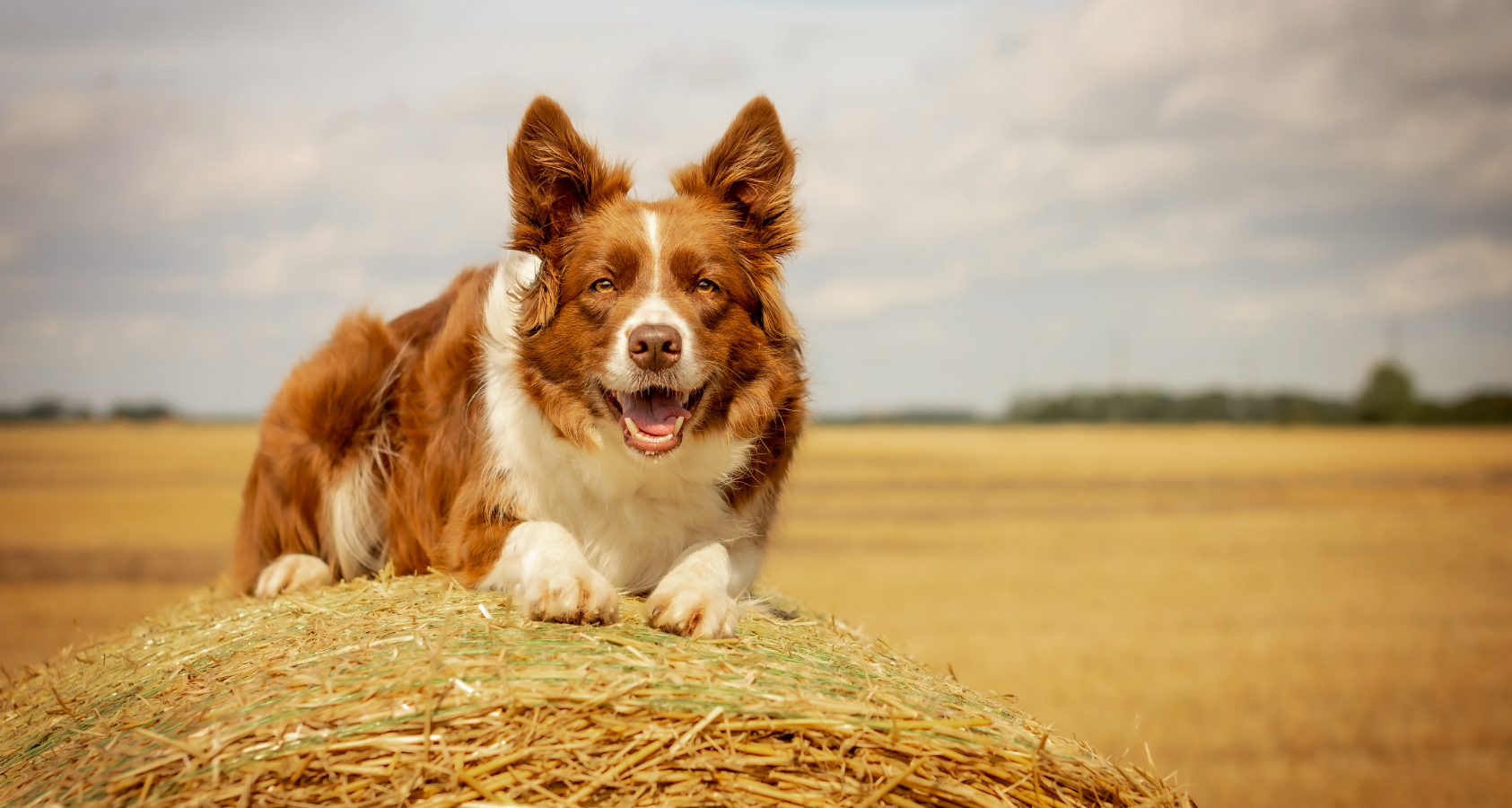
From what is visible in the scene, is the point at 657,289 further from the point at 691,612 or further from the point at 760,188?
the point at 691,612

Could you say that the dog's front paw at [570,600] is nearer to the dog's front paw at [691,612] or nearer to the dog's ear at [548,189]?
the dog's front paw at [691,612]

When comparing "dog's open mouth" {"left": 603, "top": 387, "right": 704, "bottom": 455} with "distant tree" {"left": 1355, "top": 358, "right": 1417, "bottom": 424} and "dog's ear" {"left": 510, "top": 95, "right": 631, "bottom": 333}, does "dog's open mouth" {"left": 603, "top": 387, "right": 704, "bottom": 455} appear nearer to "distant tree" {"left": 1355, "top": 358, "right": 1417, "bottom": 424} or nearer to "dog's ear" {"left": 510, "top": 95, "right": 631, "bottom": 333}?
"dog's ear" {"left": 510, "top": 95, "right": 631, "bottom": 333}

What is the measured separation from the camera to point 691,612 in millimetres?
3848

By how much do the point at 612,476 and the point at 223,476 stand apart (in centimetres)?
3710

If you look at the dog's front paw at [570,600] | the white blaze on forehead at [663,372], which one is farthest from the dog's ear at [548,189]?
the dog's front paw at [570,600]

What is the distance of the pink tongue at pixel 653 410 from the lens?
4.16 meters

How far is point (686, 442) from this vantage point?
14.1ft

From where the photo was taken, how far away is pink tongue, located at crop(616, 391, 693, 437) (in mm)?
4164

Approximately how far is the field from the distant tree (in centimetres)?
2138

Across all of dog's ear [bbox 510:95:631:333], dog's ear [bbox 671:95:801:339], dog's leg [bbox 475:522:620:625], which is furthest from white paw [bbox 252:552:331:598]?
dog's ear [bbox 671:95:801:339]

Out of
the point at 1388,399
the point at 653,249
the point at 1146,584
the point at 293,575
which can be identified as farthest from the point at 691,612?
the point at 1388,399

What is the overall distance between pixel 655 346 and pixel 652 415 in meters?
0.38

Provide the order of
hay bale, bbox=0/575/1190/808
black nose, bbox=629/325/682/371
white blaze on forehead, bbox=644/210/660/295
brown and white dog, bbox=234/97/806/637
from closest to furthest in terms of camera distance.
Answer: hay bale, bbox=0/575/1190/808 → black nose, bbox=629/325/682/371 → brown and white dog, bbox=234/97/806/637 → white blaze on forehead, bbox=644/210/660/295

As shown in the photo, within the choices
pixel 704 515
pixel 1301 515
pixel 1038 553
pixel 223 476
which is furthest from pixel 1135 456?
pixel 704 515
